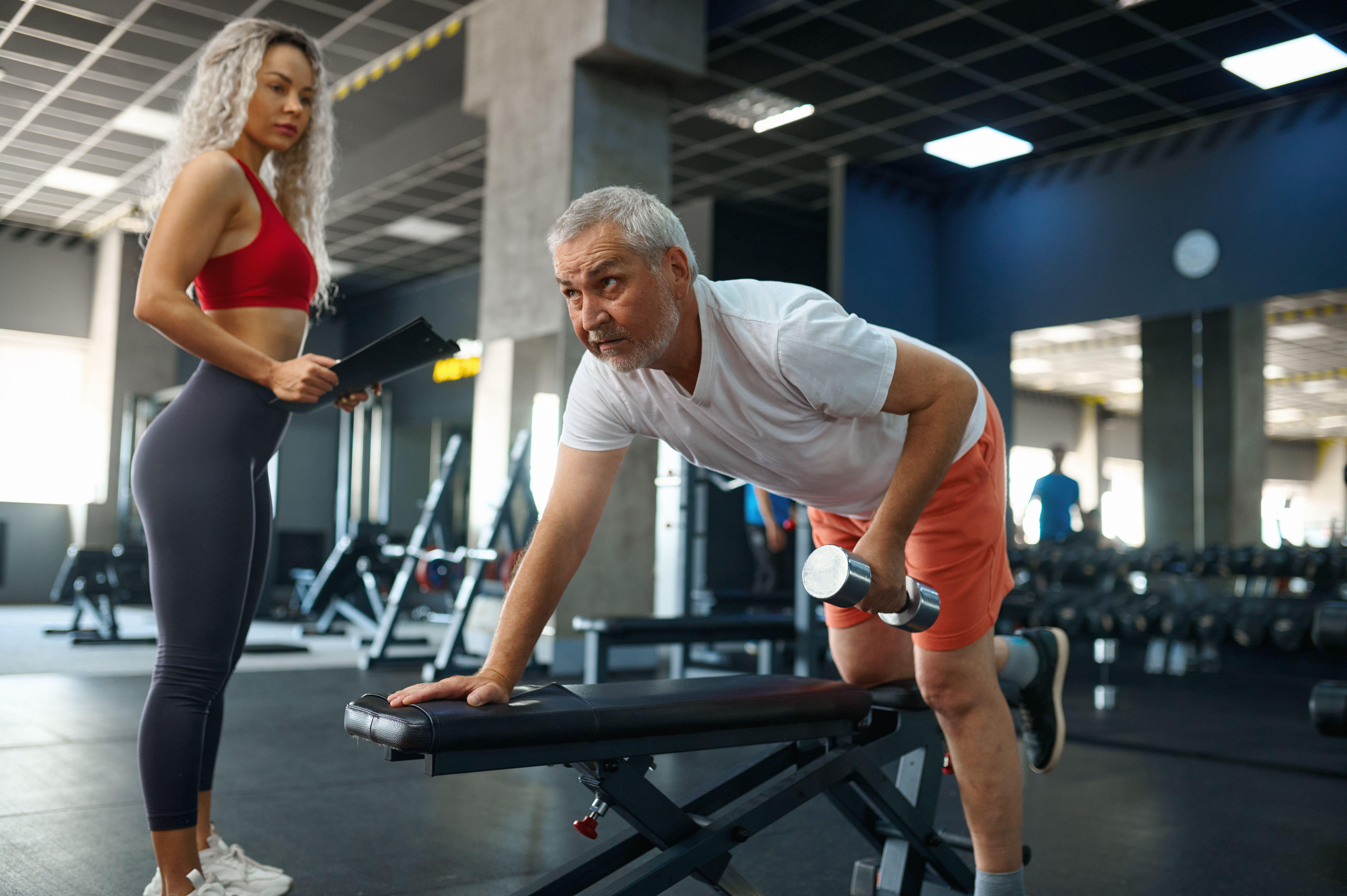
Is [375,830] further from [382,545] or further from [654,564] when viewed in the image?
[382,545]

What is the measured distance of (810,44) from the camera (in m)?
4.96

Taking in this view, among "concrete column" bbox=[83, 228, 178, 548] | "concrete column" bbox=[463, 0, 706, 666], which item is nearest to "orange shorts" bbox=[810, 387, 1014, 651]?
"concrete column" bbox=[463, 0, 706, 666]

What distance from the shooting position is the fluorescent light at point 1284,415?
475 centimetres

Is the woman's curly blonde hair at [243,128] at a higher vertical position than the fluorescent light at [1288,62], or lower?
lower

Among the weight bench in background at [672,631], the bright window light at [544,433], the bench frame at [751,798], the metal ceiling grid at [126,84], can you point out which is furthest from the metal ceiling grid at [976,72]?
the bench frame at [751,798]

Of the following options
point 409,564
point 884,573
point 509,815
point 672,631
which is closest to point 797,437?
point 884,573

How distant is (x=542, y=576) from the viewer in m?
1.26

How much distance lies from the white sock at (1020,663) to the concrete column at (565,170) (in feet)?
10.2

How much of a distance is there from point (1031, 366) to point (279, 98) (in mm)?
5582

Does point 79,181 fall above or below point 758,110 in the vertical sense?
above

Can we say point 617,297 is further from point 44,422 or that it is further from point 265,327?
point 44,422

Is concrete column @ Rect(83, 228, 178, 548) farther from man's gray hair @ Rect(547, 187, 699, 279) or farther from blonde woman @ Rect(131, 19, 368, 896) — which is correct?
man's gray hair @ Rect(547, 187, 699, 279)

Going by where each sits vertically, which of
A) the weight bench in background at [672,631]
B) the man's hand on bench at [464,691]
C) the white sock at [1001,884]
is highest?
the man's hand on bench at [464,691]

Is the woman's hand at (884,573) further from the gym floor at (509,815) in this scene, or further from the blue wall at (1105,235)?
the blue wall at (1105,235)
